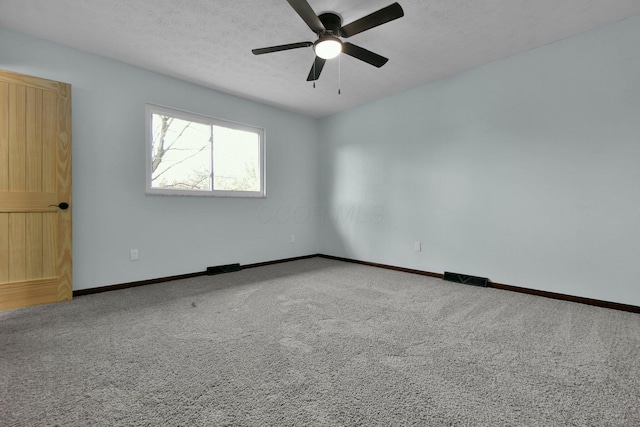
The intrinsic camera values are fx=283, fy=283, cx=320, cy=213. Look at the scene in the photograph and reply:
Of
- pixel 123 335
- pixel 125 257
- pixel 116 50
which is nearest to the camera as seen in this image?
pixel 123 335

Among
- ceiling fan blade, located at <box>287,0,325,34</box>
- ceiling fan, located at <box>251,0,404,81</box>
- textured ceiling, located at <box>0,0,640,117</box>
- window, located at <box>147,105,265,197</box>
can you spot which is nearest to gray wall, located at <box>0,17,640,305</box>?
window, located at <box>147,105,265,197</box>

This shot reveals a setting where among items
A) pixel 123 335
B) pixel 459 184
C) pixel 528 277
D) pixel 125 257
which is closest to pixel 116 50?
pixel 125 257

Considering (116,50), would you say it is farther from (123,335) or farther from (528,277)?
(528,277)

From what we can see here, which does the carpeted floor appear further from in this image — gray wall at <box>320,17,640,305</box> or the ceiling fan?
the ceiling fan

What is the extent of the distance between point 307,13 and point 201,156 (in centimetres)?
255

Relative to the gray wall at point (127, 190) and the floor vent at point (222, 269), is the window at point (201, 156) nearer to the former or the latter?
the gray wall at point (127, 190)

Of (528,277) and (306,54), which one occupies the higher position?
(306,54)

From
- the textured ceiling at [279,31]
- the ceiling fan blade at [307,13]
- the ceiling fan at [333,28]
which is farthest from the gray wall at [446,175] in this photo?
the ceiling fan blade at [307,13]

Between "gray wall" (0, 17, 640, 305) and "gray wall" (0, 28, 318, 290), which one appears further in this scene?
"gray wall" (0, 28, 318, 290)

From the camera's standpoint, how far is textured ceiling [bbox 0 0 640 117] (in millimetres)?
2277

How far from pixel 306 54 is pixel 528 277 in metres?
3.35

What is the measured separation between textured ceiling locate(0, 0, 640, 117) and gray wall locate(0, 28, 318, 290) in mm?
215

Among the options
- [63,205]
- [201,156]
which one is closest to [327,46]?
[201,156]

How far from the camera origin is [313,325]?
7.17 feet
